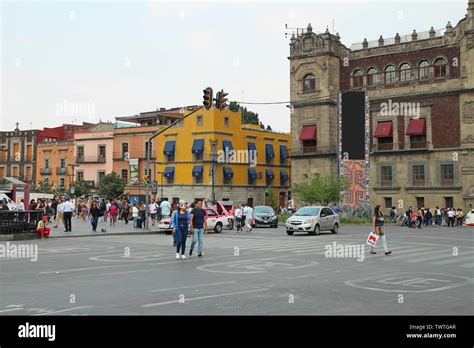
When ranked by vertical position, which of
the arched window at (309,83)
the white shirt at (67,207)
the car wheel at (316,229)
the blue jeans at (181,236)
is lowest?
the car wheel at (316,229)

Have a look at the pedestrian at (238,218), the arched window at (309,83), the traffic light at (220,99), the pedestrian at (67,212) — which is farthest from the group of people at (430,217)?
Result: the pedestrian at (67,212)

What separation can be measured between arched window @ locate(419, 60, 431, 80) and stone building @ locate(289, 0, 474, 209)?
0.10 meters

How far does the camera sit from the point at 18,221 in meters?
27.0

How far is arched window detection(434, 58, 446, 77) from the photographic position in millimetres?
58000

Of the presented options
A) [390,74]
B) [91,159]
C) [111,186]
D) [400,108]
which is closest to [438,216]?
[400,108]

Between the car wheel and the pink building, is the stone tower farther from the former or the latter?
the car wheel

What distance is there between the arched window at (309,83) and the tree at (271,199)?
49.9ft

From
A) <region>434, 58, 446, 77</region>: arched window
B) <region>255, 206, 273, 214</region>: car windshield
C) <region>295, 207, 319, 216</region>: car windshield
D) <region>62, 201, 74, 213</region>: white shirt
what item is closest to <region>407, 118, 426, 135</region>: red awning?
<region>434, 58, 446, 77</region>: arched window

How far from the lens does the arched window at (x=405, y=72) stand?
60219 millimetres

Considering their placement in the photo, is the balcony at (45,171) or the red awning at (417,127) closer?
the red awning at (417,127)

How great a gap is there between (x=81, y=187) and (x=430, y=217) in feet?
147

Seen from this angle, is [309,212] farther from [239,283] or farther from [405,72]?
[405,72]

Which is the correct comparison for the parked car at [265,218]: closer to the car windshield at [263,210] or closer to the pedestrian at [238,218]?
the car windshield at [263,210]
